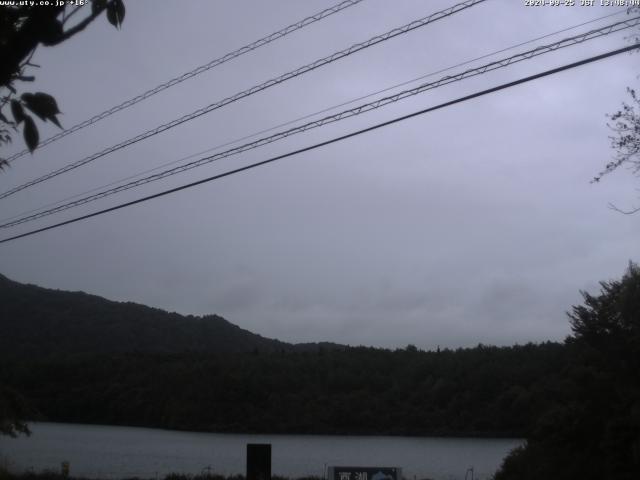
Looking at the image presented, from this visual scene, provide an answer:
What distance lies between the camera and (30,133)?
3.44m

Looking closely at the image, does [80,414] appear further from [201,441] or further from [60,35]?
[60,35]

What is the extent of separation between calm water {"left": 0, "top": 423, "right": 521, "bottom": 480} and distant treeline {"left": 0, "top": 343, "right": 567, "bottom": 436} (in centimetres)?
281

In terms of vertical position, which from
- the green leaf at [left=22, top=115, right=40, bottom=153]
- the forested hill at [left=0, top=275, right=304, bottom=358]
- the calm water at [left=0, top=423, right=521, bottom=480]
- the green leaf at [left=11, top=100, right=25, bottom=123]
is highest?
the forested hill at [left=0, top=275, right=304, bottom=358]

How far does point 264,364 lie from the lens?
66812 mm

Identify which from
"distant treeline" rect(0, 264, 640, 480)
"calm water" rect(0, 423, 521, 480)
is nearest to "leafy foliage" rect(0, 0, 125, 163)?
"calm water" rect(0, 423, 521, 480)

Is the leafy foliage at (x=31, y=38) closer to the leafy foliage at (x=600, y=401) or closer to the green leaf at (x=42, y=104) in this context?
the green leaf at (x=42, y=104)

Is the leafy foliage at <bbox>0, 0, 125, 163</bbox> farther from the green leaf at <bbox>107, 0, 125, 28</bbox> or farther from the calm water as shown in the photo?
the calm water

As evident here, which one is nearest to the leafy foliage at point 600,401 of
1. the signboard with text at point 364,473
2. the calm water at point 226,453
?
the signboard with text at point 364,473

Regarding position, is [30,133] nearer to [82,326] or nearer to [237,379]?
[237,379]

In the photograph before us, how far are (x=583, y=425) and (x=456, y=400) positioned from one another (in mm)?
33771

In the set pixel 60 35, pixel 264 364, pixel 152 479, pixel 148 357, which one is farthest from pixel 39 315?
pixel 60 35

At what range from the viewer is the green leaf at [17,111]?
11.3 feet

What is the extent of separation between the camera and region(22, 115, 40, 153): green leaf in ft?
11.3

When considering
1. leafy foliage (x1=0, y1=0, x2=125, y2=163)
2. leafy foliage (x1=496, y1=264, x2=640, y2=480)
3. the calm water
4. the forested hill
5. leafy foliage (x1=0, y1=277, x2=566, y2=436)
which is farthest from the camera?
the forested hill
